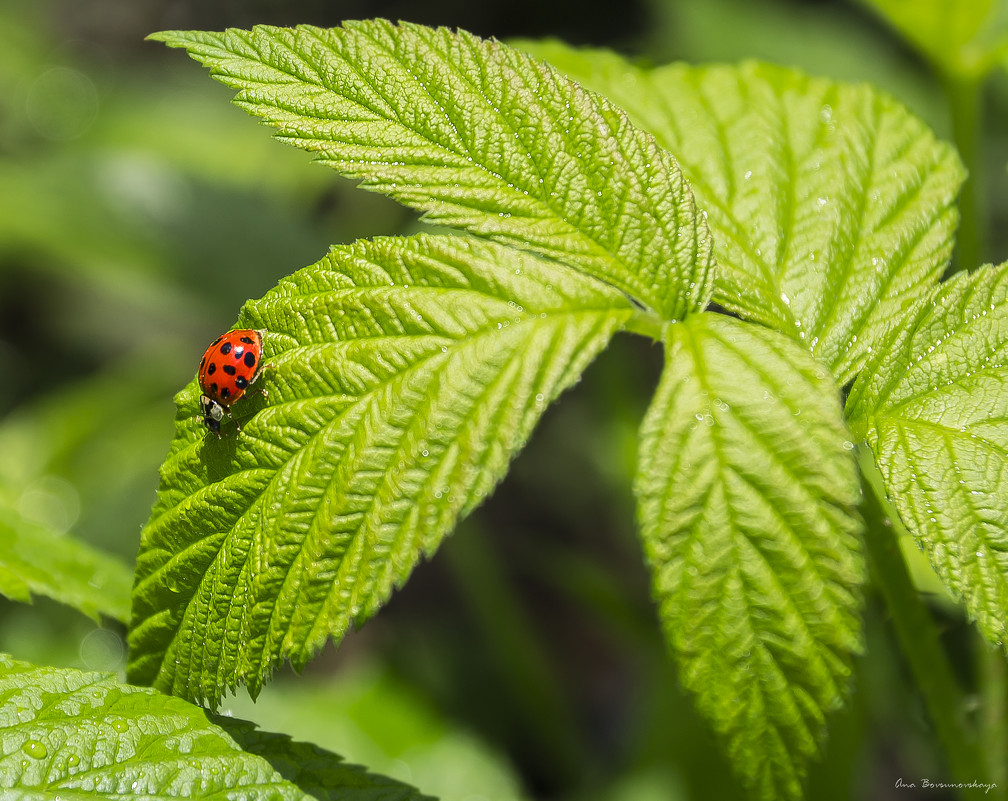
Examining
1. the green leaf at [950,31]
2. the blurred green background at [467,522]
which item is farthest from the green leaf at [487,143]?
the green leaf at [950,31]

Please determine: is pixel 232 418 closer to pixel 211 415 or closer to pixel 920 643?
pixel 211 415

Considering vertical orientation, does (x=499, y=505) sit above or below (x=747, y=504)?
above

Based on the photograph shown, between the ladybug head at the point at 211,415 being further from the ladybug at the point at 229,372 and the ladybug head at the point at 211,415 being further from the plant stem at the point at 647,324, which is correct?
the plant stem at the point at 647,324

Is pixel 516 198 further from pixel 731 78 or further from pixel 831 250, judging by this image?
pixel 731 78

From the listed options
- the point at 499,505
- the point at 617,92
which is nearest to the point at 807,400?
the point at 617,92

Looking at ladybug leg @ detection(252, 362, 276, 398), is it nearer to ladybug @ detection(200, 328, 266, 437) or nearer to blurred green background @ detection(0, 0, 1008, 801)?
ladybug @ detection(200, 328, 266, 437)
